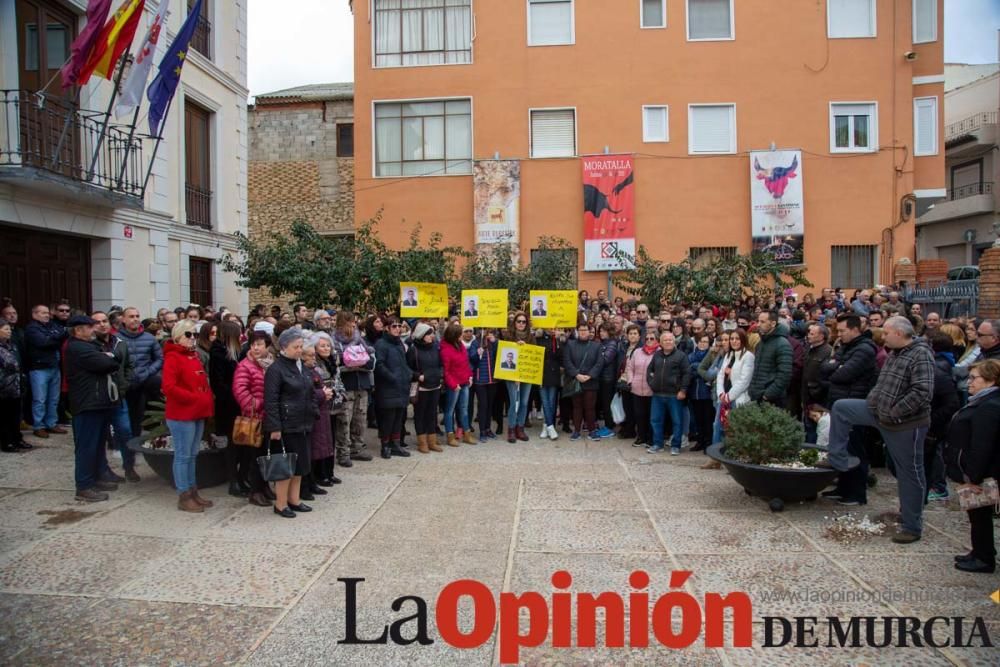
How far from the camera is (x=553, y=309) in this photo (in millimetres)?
11133

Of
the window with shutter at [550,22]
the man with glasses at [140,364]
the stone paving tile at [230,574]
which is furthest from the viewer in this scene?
the window with shutter at [550,22]

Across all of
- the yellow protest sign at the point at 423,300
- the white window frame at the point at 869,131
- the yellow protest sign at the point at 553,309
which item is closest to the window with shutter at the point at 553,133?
the white window frame at the point at 869,131

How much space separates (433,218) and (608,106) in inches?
258

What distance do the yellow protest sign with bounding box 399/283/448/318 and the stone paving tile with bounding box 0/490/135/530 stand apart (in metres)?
5.11

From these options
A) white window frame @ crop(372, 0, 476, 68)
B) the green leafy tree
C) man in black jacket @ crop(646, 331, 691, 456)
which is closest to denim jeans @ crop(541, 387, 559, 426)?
man in black jacket @ crop(646, 331, 691, 456)

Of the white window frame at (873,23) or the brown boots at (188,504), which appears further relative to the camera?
the white window frame at (873,23)

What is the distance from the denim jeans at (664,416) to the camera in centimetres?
989

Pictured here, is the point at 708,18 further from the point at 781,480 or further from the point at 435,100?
the point at 781,480

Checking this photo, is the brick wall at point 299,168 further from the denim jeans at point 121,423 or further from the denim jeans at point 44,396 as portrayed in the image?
the denim jeans at point 121,423

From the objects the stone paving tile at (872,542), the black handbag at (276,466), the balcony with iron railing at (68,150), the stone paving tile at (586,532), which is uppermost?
the balcony with iron railing at (68,150)

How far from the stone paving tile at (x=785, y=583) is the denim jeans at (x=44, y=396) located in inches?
358

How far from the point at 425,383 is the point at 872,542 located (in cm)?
590

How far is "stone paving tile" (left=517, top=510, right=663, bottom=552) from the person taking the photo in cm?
592

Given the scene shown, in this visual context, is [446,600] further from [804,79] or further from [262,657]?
[804,79]
